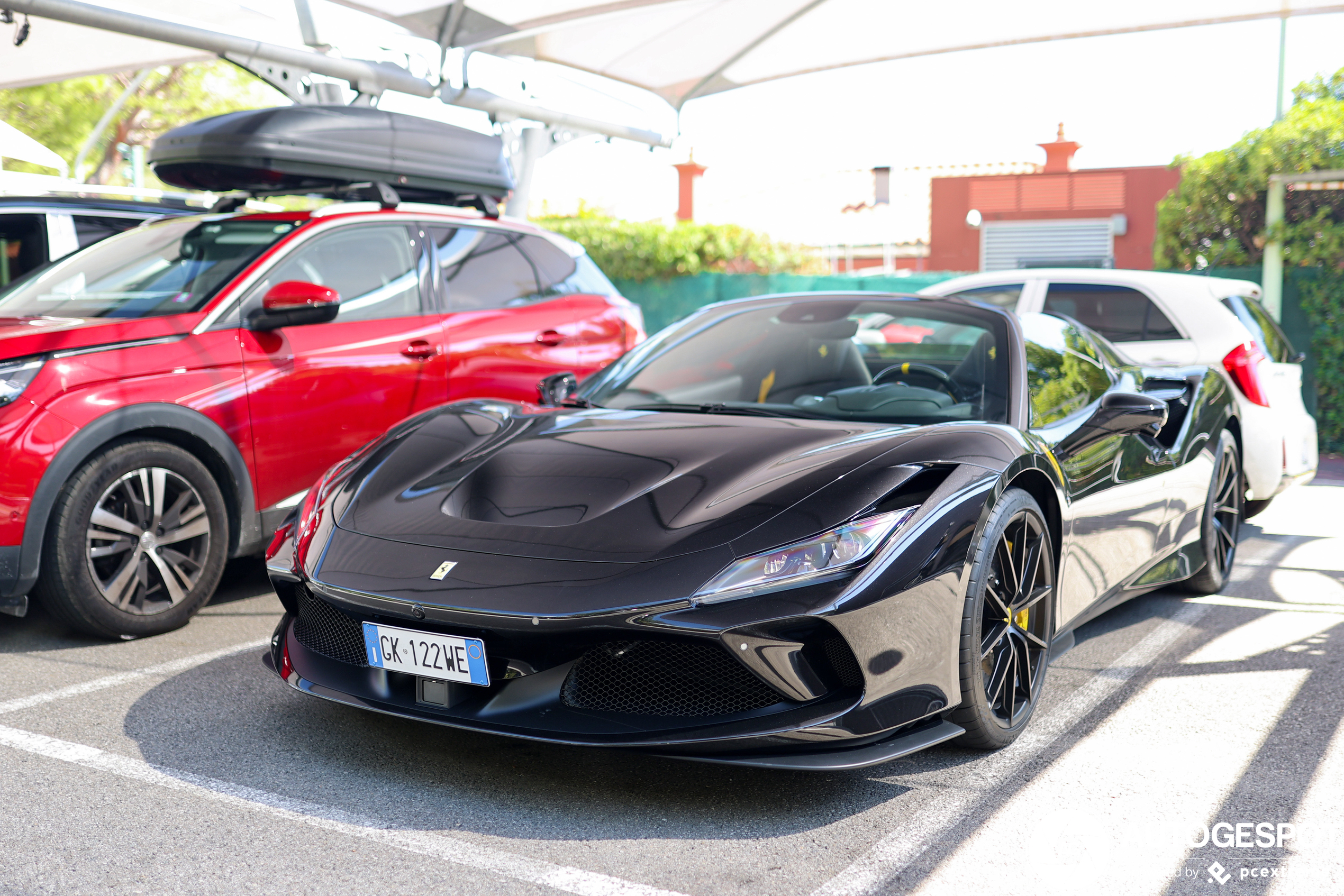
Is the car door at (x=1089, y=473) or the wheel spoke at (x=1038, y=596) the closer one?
the wheel spoke at (x=1038, y=596)

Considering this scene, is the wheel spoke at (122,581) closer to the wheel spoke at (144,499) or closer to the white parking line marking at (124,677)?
the wheel spoke at (144,499)

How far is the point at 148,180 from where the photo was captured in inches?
1211

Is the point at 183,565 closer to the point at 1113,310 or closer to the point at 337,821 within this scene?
the point at 337,821

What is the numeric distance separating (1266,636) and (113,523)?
4289 millimetres

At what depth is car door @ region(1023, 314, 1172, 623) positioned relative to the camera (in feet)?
12.1

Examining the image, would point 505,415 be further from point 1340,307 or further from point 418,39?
point 1340,307

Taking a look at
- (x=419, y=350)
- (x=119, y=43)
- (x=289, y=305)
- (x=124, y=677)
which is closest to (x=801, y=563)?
(x=124, y=677)

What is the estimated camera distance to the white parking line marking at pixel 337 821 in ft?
8.12

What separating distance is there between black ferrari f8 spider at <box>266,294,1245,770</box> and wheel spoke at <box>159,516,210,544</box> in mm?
1096

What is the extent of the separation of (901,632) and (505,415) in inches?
68.1

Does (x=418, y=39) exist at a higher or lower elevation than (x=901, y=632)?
higher

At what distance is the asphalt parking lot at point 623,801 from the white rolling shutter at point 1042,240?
21.2 meters

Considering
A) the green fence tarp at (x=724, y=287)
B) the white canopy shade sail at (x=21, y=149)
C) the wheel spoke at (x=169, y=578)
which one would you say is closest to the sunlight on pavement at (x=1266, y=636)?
the wheel spoke at (x=169, y=578)

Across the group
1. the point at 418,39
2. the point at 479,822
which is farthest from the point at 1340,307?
the point at 479,822
